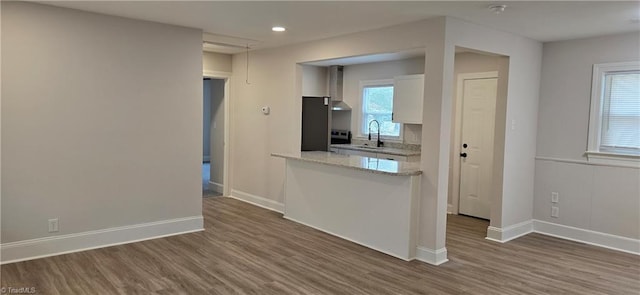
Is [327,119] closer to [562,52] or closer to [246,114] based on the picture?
[246,114]

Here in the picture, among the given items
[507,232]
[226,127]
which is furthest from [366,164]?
[226,127]

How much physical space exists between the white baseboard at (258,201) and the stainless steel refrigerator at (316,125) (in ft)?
3.06

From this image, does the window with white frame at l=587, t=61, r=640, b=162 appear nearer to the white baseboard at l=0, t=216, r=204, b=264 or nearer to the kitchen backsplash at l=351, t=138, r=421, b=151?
the kitchen backsplash at l=351, t=138, r=421, b=151

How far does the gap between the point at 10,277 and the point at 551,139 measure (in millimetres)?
5694

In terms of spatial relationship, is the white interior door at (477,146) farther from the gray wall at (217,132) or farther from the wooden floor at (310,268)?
the gray wall at (217,132)

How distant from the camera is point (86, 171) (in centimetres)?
420

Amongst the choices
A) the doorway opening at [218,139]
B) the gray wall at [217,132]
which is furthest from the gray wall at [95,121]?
the gray wall at [217,132]

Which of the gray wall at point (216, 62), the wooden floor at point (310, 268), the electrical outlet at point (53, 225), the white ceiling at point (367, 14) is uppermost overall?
the white ceiling at point (367, 14)

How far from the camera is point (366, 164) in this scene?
4617mm

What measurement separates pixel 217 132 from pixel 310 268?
3997mm

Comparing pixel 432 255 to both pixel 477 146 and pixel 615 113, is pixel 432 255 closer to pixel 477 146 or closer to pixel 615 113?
pixel 477 146

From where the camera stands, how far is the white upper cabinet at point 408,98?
598 cm

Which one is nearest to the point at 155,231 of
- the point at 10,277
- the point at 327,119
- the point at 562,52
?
the point at 10,277

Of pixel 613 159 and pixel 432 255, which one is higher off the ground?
pixel 613 159
